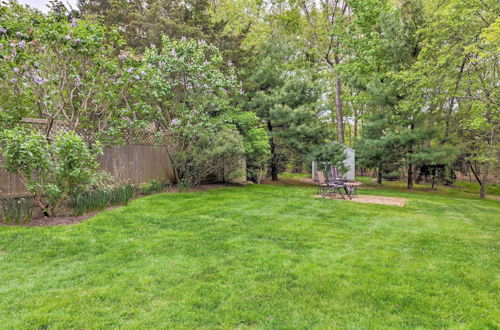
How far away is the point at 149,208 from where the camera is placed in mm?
6172

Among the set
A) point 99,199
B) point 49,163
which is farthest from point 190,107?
point 49,163

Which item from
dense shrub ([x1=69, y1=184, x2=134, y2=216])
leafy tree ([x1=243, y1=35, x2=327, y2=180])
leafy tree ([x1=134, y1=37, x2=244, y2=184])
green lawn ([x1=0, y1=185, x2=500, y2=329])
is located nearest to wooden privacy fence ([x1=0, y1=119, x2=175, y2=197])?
leafy tree ([x1=134, y1=37, x2=244, y2=184])

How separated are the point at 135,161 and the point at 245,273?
20.1 feet

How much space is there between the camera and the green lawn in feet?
7.95

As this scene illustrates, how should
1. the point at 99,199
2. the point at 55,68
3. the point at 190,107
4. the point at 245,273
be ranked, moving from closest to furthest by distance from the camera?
the point at 245,273 → the point at 99,199 → the point at 55,68 → the point at 190,107

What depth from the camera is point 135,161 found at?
8.21 meters

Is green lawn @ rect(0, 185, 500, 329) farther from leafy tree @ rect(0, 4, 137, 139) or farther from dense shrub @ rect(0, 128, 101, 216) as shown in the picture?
leafy tree @ rect(0, 4, 137, 139)

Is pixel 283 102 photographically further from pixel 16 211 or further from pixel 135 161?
pixel 16 211

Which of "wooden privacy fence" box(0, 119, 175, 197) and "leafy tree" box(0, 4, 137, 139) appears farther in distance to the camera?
"wooden privacy fence" box(0, 119, 175, 197)

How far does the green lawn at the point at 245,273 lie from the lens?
2424mm

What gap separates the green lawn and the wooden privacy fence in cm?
232

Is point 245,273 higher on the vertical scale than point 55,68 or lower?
lower

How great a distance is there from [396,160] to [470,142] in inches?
121

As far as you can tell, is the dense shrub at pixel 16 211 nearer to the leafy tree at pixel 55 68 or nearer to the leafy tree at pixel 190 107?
the leafy tree at pixel 55 68
